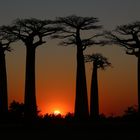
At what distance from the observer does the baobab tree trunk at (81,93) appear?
3822cm

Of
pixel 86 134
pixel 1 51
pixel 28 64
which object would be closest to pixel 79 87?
pixel 28 64

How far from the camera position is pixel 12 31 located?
3884 centimetres

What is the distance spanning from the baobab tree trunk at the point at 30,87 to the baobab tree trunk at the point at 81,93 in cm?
286

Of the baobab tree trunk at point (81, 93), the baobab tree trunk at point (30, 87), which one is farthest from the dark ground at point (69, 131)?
the baobab tree trunk at point (81, 93)

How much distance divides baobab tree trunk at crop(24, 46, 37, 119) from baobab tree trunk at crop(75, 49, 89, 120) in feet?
9.38

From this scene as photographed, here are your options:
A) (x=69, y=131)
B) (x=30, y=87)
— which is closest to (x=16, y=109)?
(x=30, y=87)

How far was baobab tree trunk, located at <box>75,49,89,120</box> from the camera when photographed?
3822 centimetres

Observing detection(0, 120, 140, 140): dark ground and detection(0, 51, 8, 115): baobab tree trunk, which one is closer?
detection(0, 120, 140, 140): dark ground

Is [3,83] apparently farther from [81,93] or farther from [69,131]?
[69,131]

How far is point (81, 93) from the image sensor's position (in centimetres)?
3869

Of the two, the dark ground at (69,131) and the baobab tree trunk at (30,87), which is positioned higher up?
the baobab tree trunk at (30,87)

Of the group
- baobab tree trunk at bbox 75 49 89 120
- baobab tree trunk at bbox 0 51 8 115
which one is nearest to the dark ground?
baobab tree trunk at bbox 75 49 89 120

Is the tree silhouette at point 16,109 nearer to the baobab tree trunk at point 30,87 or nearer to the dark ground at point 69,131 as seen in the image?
the baobab tree trunk at point 30,87

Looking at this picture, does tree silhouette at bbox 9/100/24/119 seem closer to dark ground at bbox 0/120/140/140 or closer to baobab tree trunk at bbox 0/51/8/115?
baobab tree trunk at bbox 0/51/8/115
